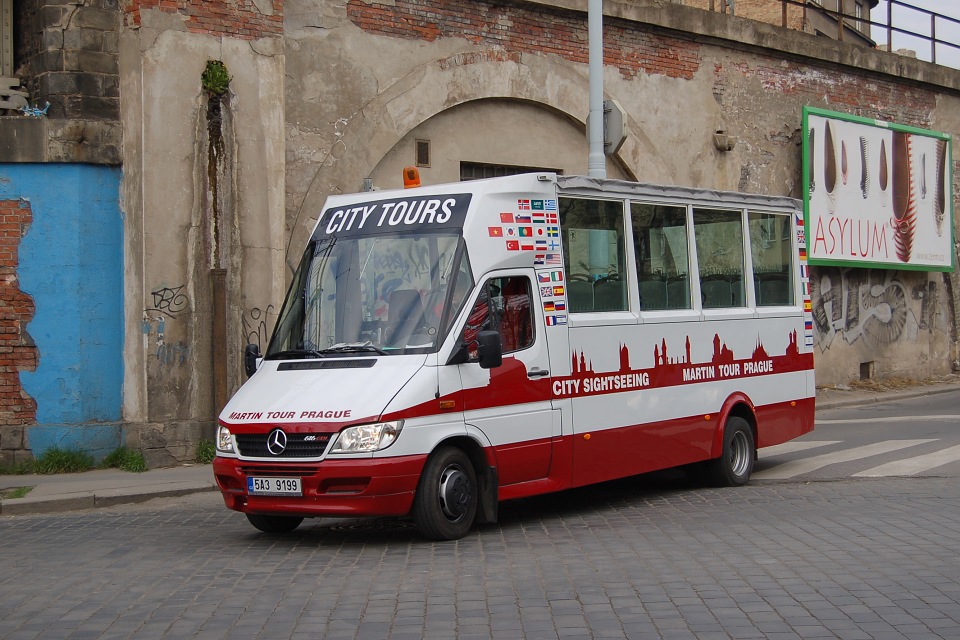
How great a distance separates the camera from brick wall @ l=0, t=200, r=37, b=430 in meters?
12.9

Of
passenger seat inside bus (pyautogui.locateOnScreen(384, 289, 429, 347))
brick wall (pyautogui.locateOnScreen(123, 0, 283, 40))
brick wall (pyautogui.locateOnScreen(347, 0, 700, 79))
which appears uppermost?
brick wall (pyautogui.locateOnScreen(347, 0, 700, 79))

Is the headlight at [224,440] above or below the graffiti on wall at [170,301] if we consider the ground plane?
below

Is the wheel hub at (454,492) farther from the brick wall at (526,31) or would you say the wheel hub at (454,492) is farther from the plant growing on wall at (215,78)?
the brick wall at (526,31)

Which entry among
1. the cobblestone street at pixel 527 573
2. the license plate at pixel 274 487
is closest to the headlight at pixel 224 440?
the license plate at pixel 274 487

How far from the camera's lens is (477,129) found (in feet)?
55.8

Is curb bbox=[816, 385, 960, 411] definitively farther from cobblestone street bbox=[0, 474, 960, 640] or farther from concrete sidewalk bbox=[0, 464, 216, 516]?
concrete sidewalk bbox=[0, 464, 216, 516]

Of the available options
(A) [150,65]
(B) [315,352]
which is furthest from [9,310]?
(B) [315,352]

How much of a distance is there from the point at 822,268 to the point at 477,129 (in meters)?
8.90

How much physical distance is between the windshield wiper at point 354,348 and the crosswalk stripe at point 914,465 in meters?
5.56

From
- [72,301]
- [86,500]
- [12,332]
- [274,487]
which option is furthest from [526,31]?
[274,487]

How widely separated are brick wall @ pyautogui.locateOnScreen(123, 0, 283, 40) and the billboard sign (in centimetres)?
1148

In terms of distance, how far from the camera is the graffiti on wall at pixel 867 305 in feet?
74.0

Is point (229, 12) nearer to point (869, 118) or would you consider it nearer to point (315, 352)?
point (315, 352)

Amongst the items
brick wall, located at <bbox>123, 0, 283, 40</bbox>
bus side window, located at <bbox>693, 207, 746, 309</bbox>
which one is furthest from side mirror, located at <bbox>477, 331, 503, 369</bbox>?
brick wall, located at <bbox>123, 0, 283, 40</bbox>
